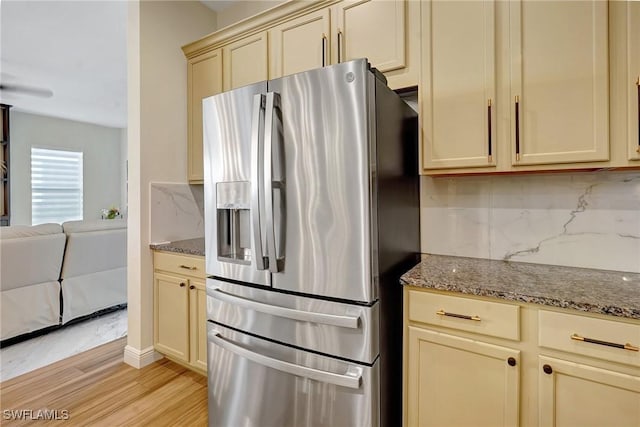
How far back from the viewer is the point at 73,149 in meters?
6.33

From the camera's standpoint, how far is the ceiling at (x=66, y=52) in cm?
272

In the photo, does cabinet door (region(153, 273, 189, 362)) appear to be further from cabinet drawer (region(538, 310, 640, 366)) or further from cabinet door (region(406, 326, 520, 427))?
cabinet drawer (region(538, 310, 640, 366))

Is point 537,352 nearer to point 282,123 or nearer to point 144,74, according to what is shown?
point 282,123

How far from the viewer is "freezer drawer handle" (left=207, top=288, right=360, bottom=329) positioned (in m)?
1.30

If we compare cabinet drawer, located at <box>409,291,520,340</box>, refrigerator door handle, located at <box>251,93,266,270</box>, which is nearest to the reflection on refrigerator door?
cabinet drawer, located at <box>409,291,520,340</box>

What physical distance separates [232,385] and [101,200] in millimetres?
6611

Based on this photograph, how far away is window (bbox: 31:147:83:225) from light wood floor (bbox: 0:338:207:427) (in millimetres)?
4749

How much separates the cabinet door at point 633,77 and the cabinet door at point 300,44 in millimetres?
1322

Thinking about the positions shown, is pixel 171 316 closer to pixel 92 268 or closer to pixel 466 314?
pixel 92 268

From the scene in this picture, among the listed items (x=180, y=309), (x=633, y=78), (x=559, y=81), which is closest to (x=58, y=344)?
(x=180, y=309)

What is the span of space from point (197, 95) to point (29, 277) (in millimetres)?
2159

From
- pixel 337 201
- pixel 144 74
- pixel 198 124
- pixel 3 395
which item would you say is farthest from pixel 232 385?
pixel 144 74

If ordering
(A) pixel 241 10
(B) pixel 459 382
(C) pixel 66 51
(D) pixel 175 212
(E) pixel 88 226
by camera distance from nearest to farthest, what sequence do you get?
(B) pixel 459 382 < (D) pixel 175 212 < (A) pixel 241 10 < (E) pixel 88 226 < (C) pixel 66 51

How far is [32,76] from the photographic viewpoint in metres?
4.11
